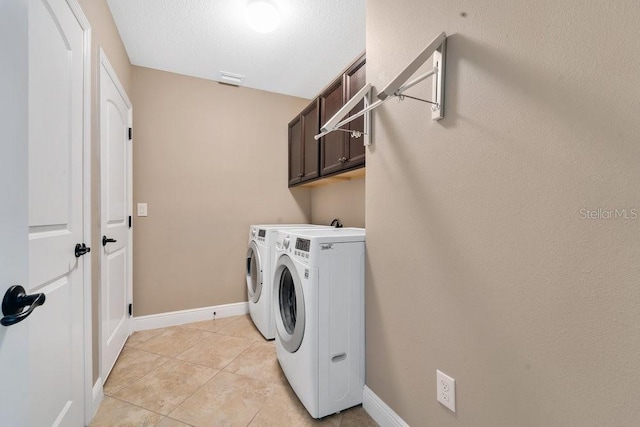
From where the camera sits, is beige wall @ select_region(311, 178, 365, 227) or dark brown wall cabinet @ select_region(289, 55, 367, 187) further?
beige wall @ select_region(311, 178, 365, 227)

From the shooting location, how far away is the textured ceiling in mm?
1761

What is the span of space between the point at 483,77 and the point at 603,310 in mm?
731

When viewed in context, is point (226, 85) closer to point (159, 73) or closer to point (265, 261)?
point (159, 73)

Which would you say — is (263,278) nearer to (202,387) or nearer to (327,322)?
(202,387)

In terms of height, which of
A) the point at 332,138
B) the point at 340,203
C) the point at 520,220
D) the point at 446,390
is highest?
the point at 332,138

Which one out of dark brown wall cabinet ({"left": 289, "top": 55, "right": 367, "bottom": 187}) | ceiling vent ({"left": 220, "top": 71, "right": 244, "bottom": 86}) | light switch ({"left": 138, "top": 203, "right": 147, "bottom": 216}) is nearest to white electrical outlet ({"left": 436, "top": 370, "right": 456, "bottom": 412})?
dark brown wall cabinet ({"left": 289, "top": 55, "right": 367, "bottom": 187})

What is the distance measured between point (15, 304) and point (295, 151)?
2536 mm

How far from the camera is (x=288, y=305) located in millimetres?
1734

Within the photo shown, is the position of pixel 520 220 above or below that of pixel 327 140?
below

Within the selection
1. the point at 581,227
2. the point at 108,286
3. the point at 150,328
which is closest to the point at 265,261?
the point at 108,286

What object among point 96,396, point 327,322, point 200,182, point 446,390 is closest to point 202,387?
point 96,396

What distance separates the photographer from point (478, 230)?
90 centimetres

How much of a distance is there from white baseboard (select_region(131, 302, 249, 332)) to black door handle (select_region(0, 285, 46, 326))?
230 cm

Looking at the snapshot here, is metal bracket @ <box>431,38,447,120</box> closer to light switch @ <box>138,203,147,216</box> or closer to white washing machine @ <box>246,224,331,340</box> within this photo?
white washing machine @ <box>246,224,331,340</box>
